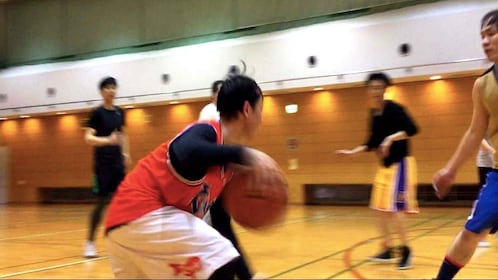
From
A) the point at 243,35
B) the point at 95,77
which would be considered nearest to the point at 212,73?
the point at 243,35

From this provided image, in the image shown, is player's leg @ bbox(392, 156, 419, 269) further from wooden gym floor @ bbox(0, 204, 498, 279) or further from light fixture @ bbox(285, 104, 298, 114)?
light fixture @ bbox(285, 104, 298, 114)

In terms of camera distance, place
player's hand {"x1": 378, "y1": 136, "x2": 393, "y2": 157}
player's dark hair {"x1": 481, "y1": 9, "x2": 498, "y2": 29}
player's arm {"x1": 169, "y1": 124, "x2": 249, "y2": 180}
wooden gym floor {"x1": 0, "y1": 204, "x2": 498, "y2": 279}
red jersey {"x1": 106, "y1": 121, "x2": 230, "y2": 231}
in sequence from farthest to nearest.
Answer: player's hand {"x1": 378, "y1": 136, "x2": 393, "y2": 157}
wooden gym floor {"x1": 0, "y1": 204, "x2": 498, "y2": 279}
player's dark hair {"x1": 481, "y1": 9, "x2": 498, "y2": 29}
red jersey {"x1": 106, "y1": 121, "x2": 230, "y2": 231}
player's arm {"x1": 169, "y1": 124, "x2": 249, "y2": 180}

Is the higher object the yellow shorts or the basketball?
the basketball

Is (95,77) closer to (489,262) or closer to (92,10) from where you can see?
(92,10)

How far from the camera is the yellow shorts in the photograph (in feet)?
14.9

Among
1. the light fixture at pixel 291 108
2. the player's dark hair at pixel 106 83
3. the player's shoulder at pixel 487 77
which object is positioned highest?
the player's dark hair at pixel 106 83

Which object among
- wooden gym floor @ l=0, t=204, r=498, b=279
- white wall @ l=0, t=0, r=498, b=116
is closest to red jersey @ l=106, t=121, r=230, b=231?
wooden gym floor @ l=0, t=204, r=498, b=279

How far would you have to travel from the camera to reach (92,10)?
50.6ft

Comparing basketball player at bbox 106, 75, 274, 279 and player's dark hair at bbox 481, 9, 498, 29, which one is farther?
player's dark hair at bbox 481, 9, 498, 29

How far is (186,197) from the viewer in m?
1.96

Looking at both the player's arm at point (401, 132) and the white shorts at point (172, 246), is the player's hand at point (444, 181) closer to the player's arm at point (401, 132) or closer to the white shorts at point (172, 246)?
the white shorts at point (172, 246)

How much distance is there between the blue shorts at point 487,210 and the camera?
2824 millimetres

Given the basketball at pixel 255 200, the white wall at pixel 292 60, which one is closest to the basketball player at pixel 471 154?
the basketball at pixel 255 200

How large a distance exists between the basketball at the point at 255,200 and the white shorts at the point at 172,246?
0.45ft
